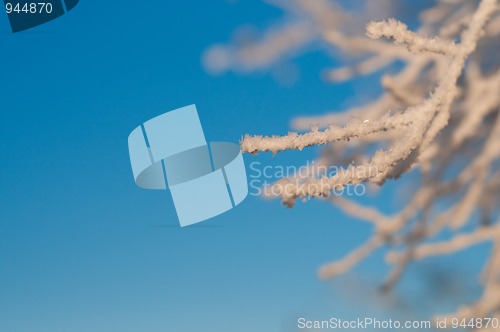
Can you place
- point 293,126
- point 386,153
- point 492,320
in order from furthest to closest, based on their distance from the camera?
point 293,126 → point 492,320 → point 386,153

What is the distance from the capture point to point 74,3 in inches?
59.5

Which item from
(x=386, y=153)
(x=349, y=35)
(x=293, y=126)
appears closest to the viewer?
(x=386, y=153)

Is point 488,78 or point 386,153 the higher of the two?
point 488,78

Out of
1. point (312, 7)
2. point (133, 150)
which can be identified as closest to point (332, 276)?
point (133, 150)

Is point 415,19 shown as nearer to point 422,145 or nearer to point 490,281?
point 490,281

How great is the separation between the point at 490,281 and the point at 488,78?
0.36 m

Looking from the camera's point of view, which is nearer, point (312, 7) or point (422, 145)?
point (422, 145)

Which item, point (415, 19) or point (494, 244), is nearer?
point (494, 244)

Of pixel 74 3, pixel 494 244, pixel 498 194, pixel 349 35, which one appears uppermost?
pixel 74 3

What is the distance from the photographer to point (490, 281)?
1193mm

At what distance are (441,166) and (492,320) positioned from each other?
12.0 inches

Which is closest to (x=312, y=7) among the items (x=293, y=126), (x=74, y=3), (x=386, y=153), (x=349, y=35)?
(x=349, y=35)

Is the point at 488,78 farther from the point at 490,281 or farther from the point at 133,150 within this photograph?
the point at 133,150

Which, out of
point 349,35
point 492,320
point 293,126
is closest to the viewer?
point 492,320
